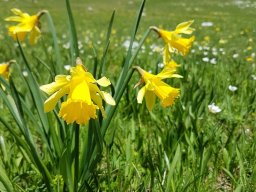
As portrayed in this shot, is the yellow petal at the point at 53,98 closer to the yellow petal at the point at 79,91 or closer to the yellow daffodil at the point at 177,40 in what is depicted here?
the yellow petal at the point at 79,91

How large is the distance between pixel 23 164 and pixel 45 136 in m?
0.53

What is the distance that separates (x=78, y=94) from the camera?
1.38 m

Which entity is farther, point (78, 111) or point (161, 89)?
point (161, 89)

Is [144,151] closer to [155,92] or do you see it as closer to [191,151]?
[191,151]

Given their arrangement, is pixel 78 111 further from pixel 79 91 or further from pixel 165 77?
pixel 165 77

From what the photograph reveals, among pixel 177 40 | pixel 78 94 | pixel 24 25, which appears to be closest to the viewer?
pixel 78 94

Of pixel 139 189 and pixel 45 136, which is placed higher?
pixel 45 136

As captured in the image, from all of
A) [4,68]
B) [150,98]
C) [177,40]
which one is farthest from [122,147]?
[4,68]

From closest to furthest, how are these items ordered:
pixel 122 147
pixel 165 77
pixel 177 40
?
pixel 165 77 < pixel 177 40 < pixel 122 147

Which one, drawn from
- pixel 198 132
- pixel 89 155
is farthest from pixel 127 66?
pixel 198 132

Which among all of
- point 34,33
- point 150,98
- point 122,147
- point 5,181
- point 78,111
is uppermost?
point 34,33

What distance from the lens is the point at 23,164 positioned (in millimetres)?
2430

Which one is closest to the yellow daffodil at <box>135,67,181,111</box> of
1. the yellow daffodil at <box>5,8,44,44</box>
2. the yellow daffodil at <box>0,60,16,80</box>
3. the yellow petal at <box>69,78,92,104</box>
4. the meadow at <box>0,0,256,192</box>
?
the meadow at <box>0,0,256,192</box>

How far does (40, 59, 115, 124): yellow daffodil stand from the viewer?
4.54 feet
